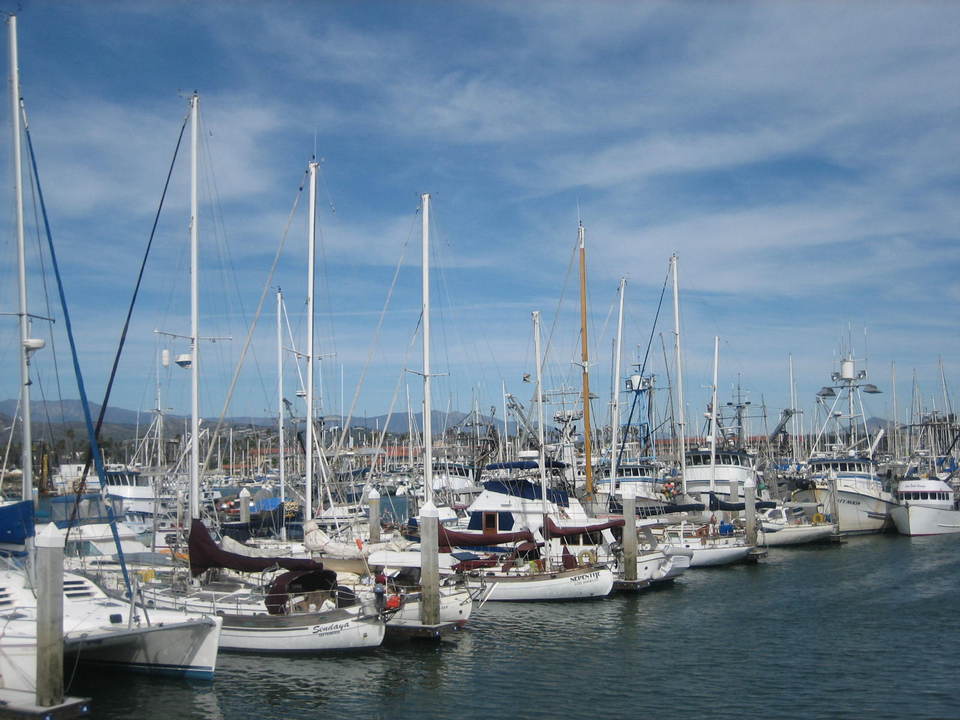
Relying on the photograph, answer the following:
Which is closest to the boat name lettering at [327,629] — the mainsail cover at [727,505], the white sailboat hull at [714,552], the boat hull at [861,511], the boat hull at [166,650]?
the boat hull at [166,650]

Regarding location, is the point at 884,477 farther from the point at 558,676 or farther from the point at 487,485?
the point at 558,676

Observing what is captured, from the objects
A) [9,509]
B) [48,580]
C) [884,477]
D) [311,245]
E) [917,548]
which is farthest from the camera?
[884,477]

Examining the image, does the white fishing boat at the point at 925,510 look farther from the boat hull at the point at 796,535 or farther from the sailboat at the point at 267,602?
the sailboat at the point at 267,602

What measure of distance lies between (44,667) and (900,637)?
911 inches

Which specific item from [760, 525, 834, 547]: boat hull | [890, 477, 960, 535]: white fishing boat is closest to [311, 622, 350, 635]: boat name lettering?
[760, 525, 834, 547]: boat hull

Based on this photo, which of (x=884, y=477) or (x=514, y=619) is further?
(x=884, y=477)

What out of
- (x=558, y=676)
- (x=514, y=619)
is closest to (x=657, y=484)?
(x=514, y=619)

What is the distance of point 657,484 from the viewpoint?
5916cm

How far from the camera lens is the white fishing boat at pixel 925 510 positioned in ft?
172

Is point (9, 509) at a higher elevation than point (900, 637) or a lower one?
higher

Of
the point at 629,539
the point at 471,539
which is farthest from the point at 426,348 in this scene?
the point at 629,539

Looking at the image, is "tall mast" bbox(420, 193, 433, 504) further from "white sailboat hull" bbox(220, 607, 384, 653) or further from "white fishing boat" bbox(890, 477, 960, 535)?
"white fishing boat" bbox(890, 477, 960, 535)

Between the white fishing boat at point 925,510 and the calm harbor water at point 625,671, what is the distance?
21.4 metres

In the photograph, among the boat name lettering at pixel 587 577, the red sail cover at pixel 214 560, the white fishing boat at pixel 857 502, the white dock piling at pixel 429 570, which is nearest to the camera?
the white dock piling at pixel 429 570
